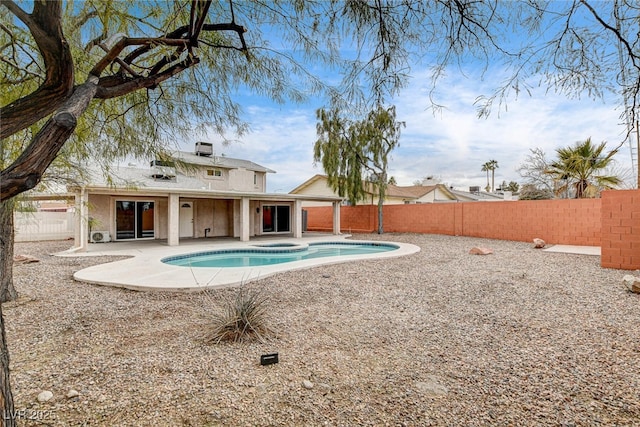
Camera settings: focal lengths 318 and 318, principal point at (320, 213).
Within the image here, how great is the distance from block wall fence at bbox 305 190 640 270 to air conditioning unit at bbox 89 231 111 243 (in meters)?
14.4

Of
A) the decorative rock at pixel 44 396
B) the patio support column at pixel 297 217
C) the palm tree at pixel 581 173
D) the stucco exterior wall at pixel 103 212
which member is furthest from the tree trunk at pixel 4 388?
the palm tree at pixel 581 173

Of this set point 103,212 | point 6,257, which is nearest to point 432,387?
point 6,257

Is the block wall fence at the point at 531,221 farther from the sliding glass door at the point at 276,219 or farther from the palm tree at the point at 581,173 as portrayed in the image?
the sliding glass door at the point at 276,219

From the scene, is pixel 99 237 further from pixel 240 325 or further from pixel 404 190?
pixel 404 190

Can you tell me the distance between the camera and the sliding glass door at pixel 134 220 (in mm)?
15328

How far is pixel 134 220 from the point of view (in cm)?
1580

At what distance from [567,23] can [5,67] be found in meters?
5.58

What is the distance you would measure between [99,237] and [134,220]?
1.71m

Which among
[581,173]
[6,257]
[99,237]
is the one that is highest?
[581,173]

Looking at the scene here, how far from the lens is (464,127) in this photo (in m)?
3.80

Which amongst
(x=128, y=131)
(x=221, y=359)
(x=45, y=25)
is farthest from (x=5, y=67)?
(x=221, y=359)

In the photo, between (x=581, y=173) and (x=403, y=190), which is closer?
(x=581, y=173)

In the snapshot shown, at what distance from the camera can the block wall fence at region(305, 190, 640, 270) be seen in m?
8.18

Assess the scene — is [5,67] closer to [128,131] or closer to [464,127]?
[128,131]
